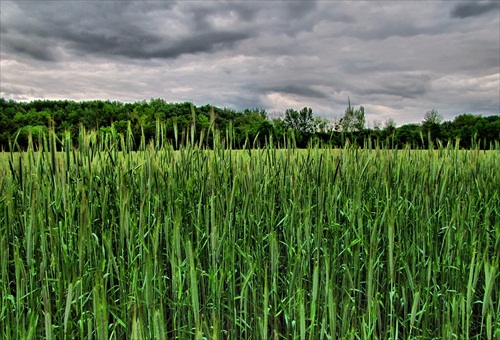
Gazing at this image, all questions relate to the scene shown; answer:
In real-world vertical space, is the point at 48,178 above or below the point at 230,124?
below

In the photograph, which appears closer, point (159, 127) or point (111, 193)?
point (111, 193)

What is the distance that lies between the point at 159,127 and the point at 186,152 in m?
0.27

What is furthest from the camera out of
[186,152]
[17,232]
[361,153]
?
[361,153]

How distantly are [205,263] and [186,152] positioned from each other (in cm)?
79

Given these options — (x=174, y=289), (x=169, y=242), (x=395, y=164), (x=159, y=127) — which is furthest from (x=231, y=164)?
(x=395, y=164)

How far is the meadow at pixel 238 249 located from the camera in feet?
5.28

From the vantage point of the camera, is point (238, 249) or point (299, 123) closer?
point (238, 249)

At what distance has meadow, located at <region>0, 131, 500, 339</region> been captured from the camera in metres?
1.61

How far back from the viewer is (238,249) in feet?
6.31

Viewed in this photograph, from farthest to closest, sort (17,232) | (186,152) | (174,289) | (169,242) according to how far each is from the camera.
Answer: (186,152) < (17,232) < (169,242) < (174,289)

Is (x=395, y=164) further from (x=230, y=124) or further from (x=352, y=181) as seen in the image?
(x=230, y=124)

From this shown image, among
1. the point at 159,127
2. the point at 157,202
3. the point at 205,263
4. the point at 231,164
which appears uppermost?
the point at 159,127

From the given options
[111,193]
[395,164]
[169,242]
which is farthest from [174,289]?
[395,164]

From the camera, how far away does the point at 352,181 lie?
2707 mm
